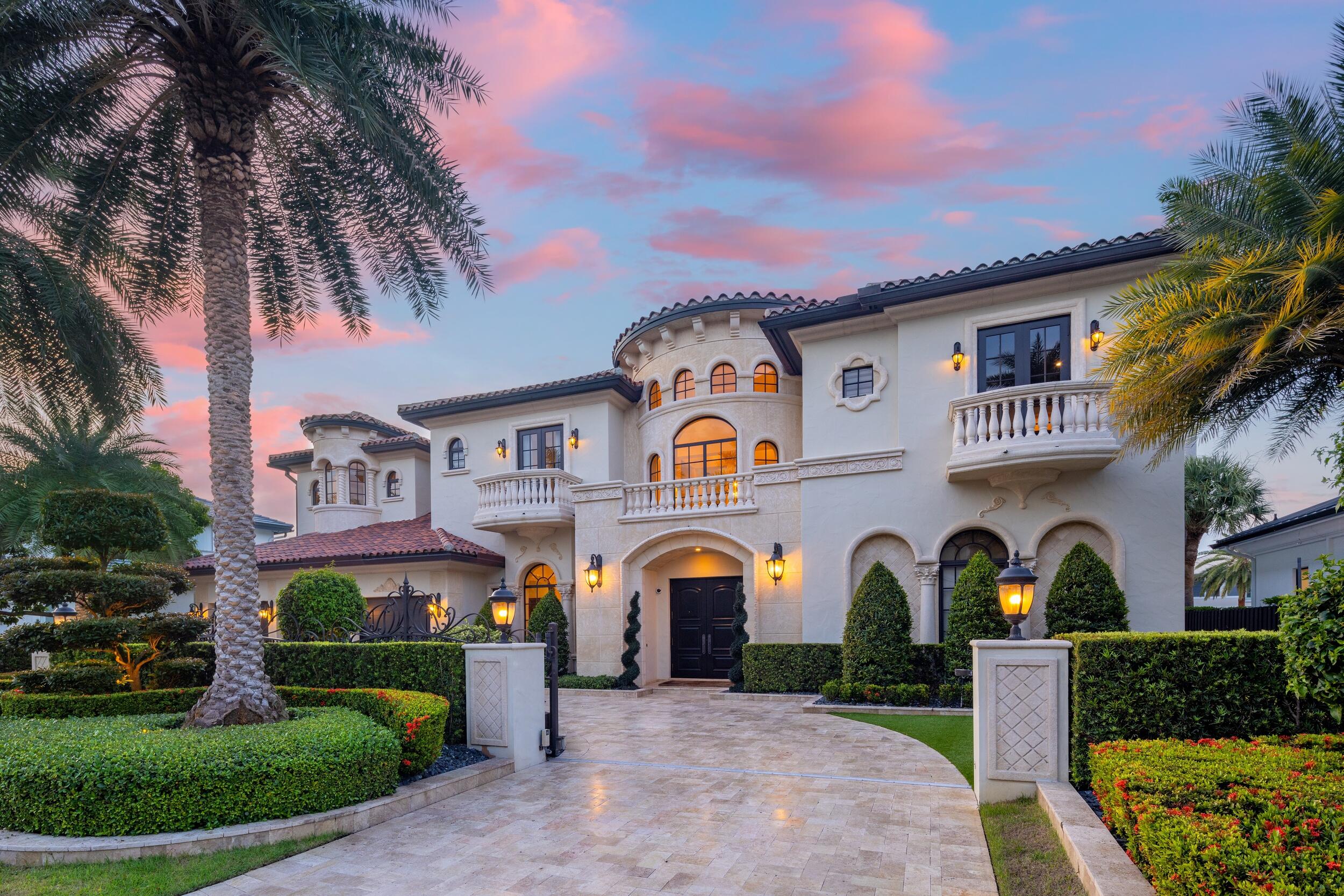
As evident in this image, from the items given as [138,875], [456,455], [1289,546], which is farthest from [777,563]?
[1289,546]

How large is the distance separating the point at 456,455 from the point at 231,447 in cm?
1413

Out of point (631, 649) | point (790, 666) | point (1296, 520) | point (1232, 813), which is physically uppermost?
point (1296, 520)

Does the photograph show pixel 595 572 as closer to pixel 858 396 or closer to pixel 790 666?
pixel 790 666

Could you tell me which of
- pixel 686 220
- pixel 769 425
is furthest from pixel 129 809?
pixel 769 425

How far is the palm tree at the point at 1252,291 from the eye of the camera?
6371mm

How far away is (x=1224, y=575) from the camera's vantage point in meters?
33.6

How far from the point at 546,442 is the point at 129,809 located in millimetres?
15378

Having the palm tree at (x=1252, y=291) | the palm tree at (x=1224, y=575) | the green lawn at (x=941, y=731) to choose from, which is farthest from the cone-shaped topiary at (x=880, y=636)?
the palm tree at (x=1224, y=575)

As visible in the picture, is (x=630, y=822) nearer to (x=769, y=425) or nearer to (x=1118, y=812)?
(x=1118, y=812)

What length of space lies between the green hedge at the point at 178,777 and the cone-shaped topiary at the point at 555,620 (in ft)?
36.6

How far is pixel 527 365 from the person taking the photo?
23062 millimetres

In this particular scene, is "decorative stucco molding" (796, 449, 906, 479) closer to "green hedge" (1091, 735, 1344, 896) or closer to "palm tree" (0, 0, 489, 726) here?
"palm tree" (0, 0, 489, 726)

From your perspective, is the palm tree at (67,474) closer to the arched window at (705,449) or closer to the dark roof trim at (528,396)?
the dark roof trim at (528,396)

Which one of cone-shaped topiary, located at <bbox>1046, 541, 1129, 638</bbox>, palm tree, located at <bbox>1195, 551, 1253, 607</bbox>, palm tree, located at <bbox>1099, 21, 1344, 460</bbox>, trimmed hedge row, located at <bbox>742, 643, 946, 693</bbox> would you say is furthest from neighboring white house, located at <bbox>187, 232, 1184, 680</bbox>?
palm tree, located at <bbox>1195, 551, 1253, 607</bbox>
